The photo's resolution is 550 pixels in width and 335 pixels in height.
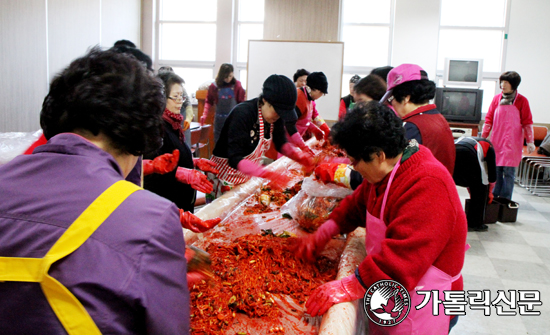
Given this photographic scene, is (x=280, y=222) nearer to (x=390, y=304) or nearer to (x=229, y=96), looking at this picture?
(x=390, y=304)

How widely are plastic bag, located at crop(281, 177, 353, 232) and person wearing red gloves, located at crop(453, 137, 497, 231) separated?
2.34m

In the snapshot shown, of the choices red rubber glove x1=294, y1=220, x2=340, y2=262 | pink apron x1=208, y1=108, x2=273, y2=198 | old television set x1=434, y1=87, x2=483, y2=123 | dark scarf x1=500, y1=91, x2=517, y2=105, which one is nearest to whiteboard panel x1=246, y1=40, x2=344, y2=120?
old television set x1=434, y1=87, x2=483, y2=123

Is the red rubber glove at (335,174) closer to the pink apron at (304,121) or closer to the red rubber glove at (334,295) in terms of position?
the red rubber glove at (334,295)

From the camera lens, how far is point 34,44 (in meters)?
5.96

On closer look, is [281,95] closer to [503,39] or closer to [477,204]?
[477,204]

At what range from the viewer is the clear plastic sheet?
8.68 feet

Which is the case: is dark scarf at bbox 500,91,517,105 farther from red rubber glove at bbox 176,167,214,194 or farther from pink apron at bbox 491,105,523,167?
red rubber glove at bbox 176,167,214,194

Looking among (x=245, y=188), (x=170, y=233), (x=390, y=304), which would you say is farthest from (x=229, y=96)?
(x=170, y=233)

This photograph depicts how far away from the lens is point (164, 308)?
0.76 metres

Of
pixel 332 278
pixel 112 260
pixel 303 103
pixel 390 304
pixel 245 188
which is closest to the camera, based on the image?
pixel 112 260

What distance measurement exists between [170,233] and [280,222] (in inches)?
62.7

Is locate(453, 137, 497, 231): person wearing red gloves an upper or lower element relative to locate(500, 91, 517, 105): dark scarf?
lower

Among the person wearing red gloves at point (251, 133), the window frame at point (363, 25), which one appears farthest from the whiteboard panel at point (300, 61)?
the person wearing red gloves at point (251, 133)

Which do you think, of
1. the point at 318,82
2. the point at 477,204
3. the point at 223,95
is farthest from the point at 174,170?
the point at 223,95
